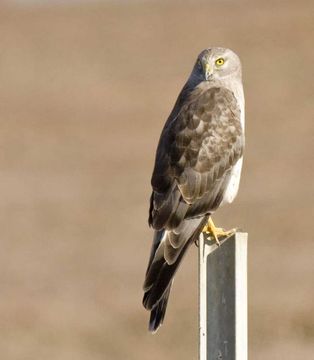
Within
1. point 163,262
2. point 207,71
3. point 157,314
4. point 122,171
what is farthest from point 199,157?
point 122,171

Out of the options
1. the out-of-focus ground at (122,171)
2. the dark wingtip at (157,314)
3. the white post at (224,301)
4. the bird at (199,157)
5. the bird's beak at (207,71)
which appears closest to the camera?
the white post at (224,301)

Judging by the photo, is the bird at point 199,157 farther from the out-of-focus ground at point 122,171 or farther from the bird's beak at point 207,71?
the out-of-focus ground at point 122,171

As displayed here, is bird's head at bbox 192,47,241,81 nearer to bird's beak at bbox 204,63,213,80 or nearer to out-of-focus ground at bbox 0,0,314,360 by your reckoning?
bird's beak at bbox 204,63,213,80

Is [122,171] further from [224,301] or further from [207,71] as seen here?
[224,301]

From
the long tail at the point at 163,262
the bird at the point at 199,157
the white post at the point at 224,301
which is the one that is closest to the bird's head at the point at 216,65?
the bird at the point at 199,157

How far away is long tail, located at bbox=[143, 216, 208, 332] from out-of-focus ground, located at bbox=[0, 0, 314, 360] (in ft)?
17.6

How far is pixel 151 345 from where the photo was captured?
12953 millimetres

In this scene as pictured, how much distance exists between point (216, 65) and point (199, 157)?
76cm

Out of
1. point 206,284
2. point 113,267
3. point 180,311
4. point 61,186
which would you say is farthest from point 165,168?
point 61,186

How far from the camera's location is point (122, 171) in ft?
79.4

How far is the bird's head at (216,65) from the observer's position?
8062 mm

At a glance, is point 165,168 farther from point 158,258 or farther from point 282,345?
point 282,345

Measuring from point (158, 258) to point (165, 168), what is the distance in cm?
86

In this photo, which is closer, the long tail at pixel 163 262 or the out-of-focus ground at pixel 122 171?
the long tail at pixel 163 262
